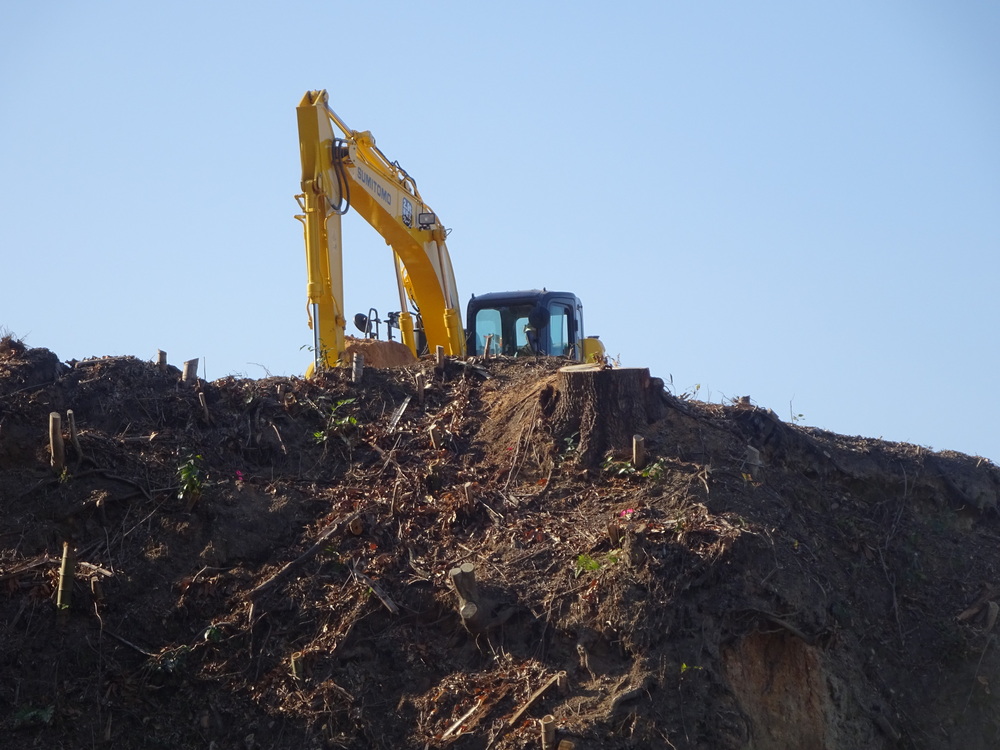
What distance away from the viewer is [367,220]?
14.7 m

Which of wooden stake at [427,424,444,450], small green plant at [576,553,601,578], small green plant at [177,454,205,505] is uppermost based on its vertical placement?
wooden stake at [427,424,444,450]

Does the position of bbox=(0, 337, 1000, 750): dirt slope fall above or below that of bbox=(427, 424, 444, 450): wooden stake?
below

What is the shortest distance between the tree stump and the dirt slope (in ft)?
0.28

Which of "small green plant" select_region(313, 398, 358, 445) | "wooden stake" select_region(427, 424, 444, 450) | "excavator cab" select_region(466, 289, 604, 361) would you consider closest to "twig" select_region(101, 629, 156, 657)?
"small green plant" select_region(313, 398, 358, 445)

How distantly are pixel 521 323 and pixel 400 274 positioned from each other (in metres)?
1.88

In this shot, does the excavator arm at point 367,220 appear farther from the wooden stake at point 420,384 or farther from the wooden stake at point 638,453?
the wooden stake at point 638,453

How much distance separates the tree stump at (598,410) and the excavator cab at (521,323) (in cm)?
572

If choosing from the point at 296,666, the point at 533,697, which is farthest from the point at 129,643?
the point at 533,697

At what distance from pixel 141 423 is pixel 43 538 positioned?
63.5 inches

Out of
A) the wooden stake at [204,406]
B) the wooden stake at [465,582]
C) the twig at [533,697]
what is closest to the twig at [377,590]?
the wooden stake at [465,582]

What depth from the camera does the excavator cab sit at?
16.0m

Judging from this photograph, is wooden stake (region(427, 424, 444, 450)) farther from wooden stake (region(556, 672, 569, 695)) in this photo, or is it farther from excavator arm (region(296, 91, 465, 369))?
wooden stake (region(556, 672, 569, 695))

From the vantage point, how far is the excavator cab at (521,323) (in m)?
16.0

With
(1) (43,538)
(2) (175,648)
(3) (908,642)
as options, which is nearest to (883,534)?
(3) (908,642)
